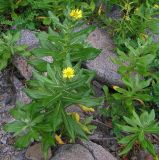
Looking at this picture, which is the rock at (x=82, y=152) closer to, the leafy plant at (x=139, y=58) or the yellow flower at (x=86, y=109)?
the yellow flower at (x=86, y=109)

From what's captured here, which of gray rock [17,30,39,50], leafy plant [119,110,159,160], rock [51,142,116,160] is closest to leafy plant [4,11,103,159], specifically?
rock [51,142,116,160]

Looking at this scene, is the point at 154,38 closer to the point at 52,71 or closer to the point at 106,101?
the point at 106,101

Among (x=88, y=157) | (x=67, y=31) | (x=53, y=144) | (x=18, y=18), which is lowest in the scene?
(x=88, y=157)

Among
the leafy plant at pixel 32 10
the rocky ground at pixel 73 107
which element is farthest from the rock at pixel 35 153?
the leafy plant at pixel 32 10

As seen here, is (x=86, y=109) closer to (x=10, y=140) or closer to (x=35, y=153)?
(x=35, y=153)

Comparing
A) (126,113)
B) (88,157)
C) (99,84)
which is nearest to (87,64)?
(99,84)

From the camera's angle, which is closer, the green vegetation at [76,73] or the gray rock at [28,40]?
the green vegetation at [76,73]

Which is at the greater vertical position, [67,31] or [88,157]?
[67,31]
